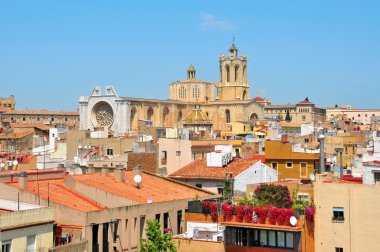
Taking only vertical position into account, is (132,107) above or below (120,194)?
above

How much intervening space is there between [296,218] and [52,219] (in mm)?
7232

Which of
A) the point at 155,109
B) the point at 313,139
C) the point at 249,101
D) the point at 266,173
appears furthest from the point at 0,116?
the point at 266,173

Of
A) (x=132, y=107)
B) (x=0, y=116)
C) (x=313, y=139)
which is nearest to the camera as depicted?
(x=313, y=139)

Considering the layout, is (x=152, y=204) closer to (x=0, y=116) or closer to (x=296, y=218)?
(x=296, y=218)

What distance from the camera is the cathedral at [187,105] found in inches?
5022

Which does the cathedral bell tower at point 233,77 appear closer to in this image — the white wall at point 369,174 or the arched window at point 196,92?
the arched window at point 196,92

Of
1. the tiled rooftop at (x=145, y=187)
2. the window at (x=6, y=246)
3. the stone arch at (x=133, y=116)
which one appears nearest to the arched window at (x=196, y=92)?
the stone arch at (x=133, y=116)

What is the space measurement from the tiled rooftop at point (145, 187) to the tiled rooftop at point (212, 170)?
5.66 ft

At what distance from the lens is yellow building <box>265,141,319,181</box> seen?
37125mm

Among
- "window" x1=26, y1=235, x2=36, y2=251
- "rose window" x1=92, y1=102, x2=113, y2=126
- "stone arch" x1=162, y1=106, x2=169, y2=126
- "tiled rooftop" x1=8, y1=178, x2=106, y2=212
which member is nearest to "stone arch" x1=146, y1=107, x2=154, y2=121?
"stone arch" x1=162, y1=106, x2=169, y2=126

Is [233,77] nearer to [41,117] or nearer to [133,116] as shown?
[133,116]

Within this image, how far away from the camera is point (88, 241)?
75.1 ft

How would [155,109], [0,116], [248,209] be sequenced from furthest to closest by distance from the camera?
[0,116] < [155,109] < [248,209]

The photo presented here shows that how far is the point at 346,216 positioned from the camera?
73.9ft
